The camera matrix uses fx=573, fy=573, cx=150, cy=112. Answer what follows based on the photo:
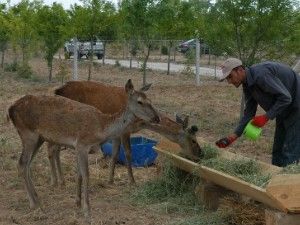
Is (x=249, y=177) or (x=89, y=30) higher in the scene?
(x=89, y=30)

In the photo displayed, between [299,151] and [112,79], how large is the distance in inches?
655

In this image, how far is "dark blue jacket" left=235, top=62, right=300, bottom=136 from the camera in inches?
260

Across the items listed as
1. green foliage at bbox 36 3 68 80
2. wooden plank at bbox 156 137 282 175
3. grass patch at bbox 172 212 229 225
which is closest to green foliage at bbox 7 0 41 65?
green foliage at bbox 36 3 68 80

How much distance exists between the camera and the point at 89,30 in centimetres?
2084

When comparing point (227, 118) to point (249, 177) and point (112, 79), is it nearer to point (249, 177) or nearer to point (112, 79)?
point (249, 177)

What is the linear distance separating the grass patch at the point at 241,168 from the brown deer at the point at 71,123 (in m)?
0.88

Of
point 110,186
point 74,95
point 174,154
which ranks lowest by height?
point 110,186

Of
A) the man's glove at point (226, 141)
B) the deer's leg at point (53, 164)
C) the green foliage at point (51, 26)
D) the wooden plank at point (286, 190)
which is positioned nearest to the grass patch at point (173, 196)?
the man's glove at point (226, 141)

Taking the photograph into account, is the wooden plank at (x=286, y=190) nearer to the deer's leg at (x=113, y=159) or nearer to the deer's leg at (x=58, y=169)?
the deer's leg at (x=113, y=159)

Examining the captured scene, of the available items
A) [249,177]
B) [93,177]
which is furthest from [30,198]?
[249,177]

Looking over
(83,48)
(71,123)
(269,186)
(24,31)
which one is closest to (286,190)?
(269,186)

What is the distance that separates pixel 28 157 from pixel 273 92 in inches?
123

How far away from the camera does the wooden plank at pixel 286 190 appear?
5.27 meters

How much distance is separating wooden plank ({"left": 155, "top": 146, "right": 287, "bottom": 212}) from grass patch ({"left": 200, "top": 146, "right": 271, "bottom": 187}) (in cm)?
18
